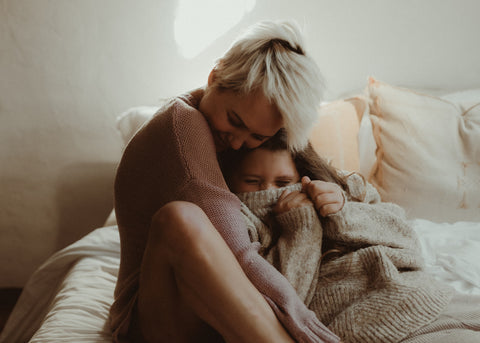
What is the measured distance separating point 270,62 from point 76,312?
720 millimetres

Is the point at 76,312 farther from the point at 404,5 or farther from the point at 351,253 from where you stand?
the point at 404,5

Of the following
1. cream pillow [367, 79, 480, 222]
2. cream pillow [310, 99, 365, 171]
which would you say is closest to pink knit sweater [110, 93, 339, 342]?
cream pillow [310, 99, 365, 171]

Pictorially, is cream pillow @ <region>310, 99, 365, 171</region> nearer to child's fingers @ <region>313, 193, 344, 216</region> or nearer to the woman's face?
child's fingers @ <region>313, 193, 344, 216</region>

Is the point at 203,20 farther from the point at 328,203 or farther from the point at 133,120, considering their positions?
the point at 328,203

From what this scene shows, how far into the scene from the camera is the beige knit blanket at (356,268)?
696 mm

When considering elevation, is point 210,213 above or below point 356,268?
above

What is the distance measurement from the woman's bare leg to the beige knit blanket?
0.59 ft

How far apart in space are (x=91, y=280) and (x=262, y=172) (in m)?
0.55

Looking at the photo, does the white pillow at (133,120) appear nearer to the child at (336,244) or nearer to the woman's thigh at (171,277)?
the child at (336,244)

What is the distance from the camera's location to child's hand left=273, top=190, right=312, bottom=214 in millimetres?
901

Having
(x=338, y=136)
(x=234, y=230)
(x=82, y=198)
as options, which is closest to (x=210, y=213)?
(x=234, y=230)

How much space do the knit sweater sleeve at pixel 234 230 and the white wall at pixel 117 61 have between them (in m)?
0.95

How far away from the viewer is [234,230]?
28.3 inches

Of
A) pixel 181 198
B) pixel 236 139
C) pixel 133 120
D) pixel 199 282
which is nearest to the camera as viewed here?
pixel 199 282
